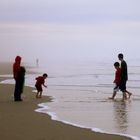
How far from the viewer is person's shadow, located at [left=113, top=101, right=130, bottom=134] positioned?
32.7 ft

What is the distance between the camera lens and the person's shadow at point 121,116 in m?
9.97

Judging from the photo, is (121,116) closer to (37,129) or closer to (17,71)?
(37,129)

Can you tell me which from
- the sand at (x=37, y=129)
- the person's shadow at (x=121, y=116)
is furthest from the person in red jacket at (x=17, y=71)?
the sand at (x=37, y=129)

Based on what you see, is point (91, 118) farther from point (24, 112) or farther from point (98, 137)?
point (98, 137)

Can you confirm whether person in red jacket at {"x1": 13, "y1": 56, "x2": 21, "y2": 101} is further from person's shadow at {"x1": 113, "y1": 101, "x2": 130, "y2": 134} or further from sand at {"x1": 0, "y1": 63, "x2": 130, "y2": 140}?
sand at {"x1": 0, "y1": 63, "x2": 130, "y2": 140}

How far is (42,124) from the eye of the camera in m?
10.1

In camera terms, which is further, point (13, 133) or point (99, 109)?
point (99, 109)

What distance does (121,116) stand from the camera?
12.0m

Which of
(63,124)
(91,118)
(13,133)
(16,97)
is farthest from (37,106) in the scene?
(13,133)

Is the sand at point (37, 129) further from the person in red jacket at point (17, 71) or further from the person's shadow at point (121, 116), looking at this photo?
the person in red jacket at point (17, 71)

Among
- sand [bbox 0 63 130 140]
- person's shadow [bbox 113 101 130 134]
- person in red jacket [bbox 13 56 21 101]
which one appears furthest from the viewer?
person in red jacket [bbox 13 56 21 101]

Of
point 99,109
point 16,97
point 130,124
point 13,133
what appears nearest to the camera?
point 13,133

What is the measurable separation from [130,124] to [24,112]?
3.11 metres

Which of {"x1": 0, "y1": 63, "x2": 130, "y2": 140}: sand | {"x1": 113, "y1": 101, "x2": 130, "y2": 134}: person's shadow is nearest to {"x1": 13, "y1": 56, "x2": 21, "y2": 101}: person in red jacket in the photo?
{"x1": 113, "y1": 101, "x2": 130, "y2": 134}: person's shadow
